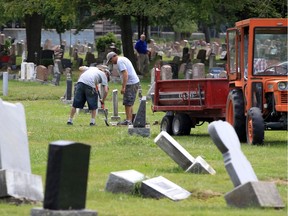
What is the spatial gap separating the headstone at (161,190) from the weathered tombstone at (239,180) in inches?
35.5

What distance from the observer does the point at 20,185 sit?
11.2 metres

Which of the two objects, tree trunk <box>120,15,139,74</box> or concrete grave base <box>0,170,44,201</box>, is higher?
concrete grave base <box>0,170,44,201</box>

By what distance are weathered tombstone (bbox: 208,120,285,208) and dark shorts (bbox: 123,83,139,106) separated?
1217cm

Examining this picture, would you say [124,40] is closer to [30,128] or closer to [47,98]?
[47,98]

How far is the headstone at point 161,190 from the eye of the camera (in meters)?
11.5

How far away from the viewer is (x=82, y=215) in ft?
28.0

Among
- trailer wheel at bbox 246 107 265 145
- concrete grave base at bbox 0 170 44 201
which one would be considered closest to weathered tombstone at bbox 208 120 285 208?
concrete grave base at bbox 0 170 44 201

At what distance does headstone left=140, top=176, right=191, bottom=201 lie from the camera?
1151 cm

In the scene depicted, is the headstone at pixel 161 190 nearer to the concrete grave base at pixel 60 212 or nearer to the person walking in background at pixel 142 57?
the concrete grave base at pixel 60 212

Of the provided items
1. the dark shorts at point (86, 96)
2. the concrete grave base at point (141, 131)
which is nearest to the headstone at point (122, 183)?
the concrete grave base at point (141, 131)

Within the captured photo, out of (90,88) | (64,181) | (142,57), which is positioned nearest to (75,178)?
(64,181)

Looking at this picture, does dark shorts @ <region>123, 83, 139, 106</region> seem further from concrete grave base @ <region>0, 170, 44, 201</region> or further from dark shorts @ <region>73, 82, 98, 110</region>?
concrete grave base @ <region>0, 170, 44, 201</region>

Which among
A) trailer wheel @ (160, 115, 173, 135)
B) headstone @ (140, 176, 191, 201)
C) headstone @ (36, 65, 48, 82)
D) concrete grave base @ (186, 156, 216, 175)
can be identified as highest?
headstone @ (140, 176, 191, 201)

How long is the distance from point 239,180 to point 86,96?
13.4 meters
